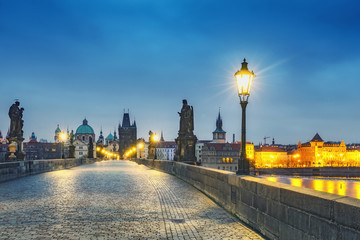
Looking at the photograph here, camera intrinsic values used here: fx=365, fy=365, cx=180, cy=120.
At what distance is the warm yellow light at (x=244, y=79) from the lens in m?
10.3

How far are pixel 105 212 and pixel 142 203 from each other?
1.88 m

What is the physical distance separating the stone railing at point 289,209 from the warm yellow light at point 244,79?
2395 mm

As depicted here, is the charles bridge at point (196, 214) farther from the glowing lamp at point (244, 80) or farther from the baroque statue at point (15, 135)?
the baroque statue at point (15, 135)

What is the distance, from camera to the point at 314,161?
175625 mm

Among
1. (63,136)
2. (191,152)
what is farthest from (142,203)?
(63,136)

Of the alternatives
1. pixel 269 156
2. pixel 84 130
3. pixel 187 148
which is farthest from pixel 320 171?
pixel 84 130

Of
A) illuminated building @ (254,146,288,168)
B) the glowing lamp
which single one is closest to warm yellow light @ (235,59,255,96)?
the glowing lamp

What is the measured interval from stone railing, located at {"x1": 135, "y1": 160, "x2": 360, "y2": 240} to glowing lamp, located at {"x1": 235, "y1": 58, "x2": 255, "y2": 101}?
93.8 inches

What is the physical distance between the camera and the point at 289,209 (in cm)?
578

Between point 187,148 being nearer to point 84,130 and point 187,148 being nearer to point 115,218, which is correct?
point 115,218

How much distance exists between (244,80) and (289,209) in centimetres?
521

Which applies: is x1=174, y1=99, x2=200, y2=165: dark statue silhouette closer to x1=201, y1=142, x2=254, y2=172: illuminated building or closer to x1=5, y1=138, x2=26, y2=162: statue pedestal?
x1=5, y1=138, x2=26, y2=162: statue pedestal

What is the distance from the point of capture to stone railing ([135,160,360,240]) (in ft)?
14.2

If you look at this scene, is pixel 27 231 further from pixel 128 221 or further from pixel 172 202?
pixel 172 202
